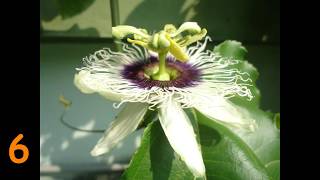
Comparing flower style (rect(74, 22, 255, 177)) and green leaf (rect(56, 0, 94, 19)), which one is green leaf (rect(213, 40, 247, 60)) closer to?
flower style (rect(74, 22, 255, 177))

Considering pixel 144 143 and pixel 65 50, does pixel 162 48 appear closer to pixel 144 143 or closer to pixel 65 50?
pixel 144 143

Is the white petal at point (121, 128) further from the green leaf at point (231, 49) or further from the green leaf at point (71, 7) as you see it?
the green leaf at point (71, 7)

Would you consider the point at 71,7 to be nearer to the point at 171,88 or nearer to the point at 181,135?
the point at 171,88

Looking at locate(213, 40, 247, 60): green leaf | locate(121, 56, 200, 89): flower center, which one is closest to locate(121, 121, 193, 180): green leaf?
locate(121, 56, 200, 89): flower center

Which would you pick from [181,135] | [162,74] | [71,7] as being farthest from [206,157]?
[71,7]

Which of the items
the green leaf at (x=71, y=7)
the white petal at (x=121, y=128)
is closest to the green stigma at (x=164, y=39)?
the white petal at (x=121, y=128)

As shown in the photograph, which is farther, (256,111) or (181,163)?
(256,111)

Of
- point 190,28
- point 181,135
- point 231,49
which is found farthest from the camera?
point 231,49

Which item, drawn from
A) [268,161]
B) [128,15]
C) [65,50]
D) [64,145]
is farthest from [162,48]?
[64,145]
